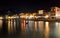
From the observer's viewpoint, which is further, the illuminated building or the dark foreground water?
the illuminated building

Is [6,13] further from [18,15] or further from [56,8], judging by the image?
[56,8]

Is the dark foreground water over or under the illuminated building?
under

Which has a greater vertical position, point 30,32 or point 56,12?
point 56,12

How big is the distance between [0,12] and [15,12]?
9.47 meters

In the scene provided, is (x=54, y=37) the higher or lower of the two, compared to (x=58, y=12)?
lower

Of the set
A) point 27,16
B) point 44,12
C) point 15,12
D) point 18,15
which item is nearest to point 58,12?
point 44,12

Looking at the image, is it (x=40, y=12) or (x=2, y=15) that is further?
(x=2, y=15)

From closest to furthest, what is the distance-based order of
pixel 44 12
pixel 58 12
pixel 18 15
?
1. pixel 58 12
2. pixel 44 12
3. pixel 18 15

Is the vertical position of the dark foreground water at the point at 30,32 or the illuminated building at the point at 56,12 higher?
the illuminated building at the point at 56,12

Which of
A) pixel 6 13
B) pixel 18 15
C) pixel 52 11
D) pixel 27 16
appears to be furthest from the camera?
pixel 6 13

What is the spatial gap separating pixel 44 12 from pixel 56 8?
1554 centimetres

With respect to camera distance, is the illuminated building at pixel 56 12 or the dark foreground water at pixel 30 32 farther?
the illuminated building at pixel 56 12

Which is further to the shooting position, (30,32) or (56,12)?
(56,12)

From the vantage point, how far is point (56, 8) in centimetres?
7275
